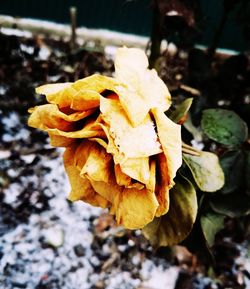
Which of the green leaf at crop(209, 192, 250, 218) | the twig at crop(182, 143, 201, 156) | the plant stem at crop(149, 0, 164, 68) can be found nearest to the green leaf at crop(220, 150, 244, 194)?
the green leaf at crop(209, 192, 250, 218)

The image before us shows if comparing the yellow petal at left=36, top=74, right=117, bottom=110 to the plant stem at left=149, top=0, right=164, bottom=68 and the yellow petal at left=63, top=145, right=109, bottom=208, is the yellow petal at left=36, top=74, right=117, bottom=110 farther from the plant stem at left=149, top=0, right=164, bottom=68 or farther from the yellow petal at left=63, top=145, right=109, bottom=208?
the plant stem at left=149, top=0, right=164, bottom=68

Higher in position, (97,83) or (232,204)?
(97,83)

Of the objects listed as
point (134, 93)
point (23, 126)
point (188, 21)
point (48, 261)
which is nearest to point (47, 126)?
point (134, 93)

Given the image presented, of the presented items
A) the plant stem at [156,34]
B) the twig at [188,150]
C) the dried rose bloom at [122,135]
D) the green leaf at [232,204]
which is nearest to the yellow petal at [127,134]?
the dried rose bloom at [122,135]

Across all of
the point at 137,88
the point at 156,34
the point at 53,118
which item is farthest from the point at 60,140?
the point at 156,34

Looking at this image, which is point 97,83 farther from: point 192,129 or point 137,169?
point 192,129

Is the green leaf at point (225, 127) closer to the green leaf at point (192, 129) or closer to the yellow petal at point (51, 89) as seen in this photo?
the green leaf at point (192, 129)
